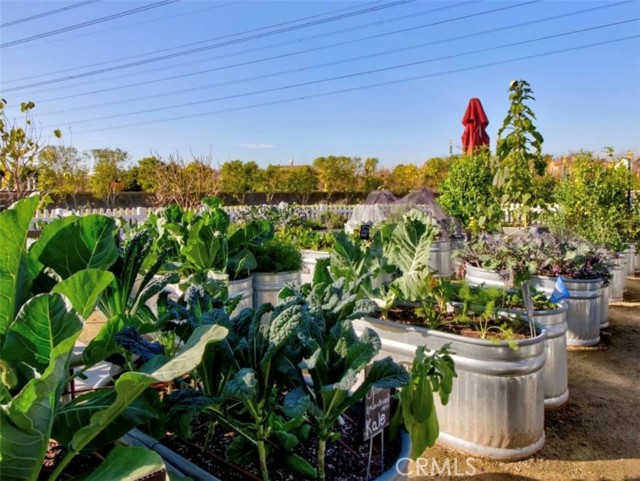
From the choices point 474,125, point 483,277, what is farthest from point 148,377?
point 474,125

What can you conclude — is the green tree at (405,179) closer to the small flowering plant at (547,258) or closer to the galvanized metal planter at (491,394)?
the small flowering plant at (547,258)

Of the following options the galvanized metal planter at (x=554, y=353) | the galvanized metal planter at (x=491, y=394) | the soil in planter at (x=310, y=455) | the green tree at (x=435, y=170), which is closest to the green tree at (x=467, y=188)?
the galvanized metal planter at (x=554, y=353)

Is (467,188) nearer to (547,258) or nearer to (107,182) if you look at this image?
(547,258)

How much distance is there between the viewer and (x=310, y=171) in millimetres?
28891

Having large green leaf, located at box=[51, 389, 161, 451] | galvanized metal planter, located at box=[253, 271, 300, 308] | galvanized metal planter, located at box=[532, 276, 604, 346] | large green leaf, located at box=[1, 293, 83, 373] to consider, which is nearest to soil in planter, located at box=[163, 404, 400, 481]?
large green leaf, located at box=[51, 389, 161, 451]

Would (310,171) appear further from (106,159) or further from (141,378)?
(141,378)

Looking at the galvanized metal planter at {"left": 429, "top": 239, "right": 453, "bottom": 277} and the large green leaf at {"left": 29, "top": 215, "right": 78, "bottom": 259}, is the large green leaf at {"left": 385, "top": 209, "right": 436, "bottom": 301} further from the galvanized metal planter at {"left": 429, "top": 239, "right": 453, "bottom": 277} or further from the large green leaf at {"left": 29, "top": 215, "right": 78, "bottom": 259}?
the galvanized metal planter at {"left": 429, "top": 239, "right": 453, "bottom": 277}

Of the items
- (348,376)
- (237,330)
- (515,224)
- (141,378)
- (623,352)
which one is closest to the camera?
(141,378)

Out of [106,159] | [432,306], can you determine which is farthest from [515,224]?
[106,159]

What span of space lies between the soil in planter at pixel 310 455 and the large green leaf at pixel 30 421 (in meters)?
0.50

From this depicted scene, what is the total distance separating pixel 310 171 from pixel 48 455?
27.9 m

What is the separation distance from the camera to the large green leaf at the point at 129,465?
92 cm

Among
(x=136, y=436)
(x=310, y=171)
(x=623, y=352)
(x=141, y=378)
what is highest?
(x=310, y=171)

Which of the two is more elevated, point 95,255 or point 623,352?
point 95,255
